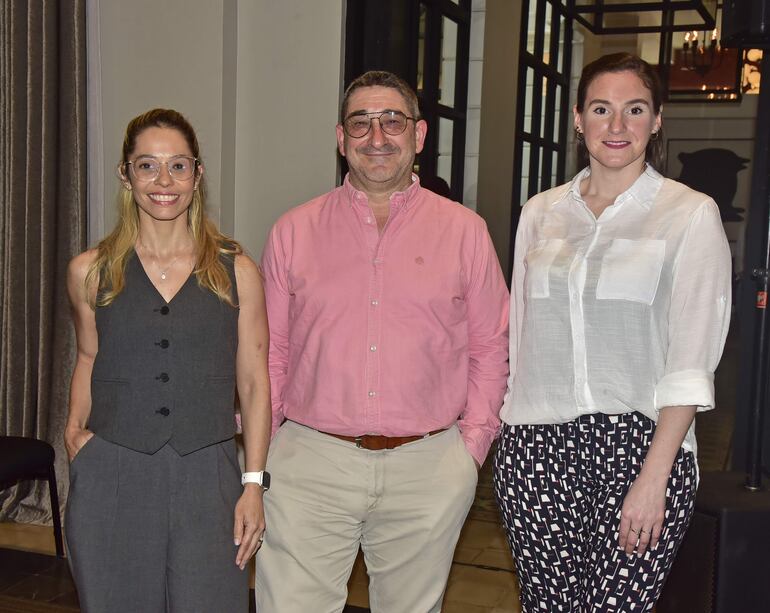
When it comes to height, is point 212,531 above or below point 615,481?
below

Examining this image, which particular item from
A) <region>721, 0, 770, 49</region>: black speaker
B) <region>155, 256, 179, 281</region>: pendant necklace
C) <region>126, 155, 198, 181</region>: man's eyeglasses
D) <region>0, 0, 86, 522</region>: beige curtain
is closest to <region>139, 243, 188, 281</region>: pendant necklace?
<region>155, 256, 179, 281</region>: pendant necklace

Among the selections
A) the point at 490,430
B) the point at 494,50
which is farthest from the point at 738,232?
the point at 490,430

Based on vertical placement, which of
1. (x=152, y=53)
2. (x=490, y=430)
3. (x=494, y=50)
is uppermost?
(x=494, y=50)

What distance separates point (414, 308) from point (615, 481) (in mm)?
612

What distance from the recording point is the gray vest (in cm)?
197

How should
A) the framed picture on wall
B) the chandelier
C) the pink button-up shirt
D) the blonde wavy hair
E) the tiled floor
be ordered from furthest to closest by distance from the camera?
the framed picture on wall, the chandelier, the tiled floor, the pink button-up shirt, the blonde wavy hair

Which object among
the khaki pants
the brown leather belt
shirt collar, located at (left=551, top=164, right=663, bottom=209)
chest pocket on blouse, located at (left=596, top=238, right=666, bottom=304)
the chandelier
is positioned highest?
the chandelier

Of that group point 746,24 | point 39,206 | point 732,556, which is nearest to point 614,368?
point 732,556

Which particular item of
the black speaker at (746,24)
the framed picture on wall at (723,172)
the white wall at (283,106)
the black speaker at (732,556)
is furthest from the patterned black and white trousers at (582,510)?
the framed picture on wall at (723,172)

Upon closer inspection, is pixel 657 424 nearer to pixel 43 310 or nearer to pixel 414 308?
pixel 414 308

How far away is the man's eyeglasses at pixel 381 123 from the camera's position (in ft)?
7.14

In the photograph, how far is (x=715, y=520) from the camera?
2988mm

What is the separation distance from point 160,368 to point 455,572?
88.5 inches

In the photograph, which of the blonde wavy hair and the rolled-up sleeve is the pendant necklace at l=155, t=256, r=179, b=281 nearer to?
the blonde wavy hair
